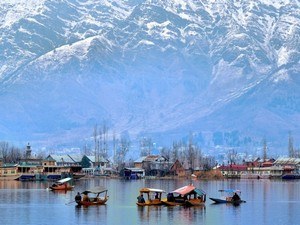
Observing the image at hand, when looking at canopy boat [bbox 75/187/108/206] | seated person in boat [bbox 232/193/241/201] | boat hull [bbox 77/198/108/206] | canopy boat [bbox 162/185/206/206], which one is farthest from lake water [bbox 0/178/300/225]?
canopy boat [bbox 162/185/206/206]

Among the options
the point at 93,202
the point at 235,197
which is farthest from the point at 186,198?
the point at 93,202

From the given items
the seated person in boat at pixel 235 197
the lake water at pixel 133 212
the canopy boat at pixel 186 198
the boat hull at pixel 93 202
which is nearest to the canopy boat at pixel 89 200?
the boat hull at pixel 93 202

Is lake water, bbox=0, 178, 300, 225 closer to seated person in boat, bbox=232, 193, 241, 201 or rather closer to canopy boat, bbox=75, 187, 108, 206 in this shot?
canopy boat, bbox=75, 187, 108, 206

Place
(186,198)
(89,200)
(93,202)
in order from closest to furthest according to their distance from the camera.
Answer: (186,198) < (93,202) < (89,200)

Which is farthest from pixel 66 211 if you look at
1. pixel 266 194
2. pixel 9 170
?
pixel 9 170

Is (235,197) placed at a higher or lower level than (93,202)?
higher

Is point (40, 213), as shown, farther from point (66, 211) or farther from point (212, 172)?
point (212, 172)

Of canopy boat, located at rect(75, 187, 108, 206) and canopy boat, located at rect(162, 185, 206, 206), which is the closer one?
canopy boat, located at rect(162, 185, 206, 206)

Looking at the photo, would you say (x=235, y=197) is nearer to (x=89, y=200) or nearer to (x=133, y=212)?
(x=89, y=200)

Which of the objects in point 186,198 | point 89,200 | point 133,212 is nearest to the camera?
point 133,212

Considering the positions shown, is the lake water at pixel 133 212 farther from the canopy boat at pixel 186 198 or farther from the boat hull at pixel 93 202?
the canopy boat at pixel 186 198

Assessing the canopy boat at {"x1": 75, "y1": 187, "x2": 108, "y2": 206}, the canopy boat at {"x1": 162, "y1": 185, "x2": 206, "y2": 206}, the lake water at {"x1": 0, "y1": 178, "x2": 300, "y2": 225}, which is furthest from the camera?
the canopy boat at {"x1": 75, "y1": 187, "x2": 108, "y2": 206}

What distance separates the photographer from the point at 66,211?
98.2 m

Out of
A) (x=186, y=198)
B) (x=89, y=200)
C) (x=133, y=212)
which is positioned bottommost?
(x=133, y=212)
